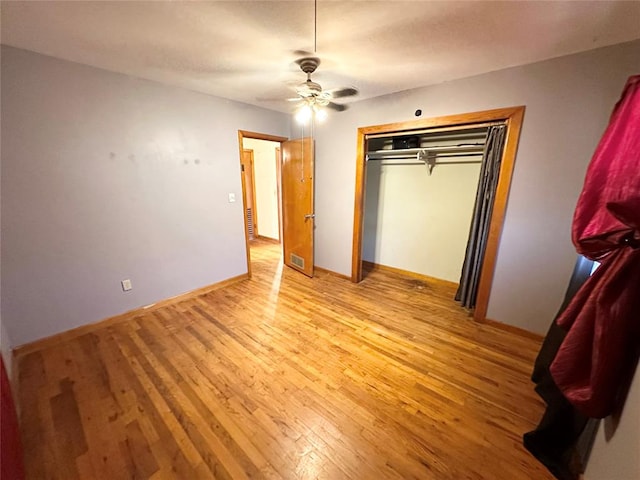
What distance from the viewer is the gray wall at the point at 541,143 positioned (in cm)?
171

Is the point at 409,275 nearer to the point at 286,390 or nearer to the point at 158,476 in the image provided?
the point at 286,390

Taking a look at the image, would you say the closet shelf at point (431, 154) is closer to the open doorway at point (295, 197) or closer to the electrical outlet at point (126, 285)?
the open doorway at point (295, 197)

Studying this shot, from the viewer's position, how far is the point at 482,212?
2389 mm

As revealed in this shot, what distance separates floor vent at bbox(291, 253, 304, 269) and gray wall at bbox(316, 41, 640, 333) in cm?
224

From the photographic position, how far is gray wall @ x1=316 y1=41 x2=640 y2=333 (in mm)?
1714

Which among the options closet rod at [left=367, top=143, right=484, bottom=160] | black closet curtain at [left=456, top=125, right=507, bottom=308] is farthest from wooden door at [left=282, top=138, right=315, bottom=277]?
black closet curtain at [left=456, top=125, right=507, bottom=308]

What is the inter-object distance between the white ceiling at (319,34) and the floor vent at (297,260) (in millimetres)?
2382

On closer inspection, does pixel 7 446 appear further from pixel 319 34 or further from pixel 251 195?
pixel 251 195

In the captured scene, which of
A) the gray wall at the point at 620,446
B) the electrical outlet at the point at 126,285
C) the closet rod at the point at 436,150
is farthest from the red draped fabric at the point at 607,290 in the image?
the electrical outlet at the point at 126,285

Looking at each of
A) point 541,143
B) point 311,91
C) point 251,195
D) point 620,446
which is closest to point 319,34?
point 311,91

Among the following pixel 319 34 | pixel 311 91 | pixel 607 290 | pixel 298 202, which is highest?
pixel 319 34

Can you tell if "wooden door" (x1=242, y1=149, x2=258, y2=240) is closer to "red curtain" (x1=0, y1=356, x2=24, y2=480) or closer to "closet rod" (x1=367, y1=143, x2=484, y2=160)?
"closet rod" (x1=367, y1=143, x2=484, y2=160)

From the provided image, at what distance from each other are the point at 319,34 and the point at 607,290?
1985 millimetres

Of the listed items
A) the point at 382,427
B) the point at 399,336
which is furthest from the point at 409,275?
the point at 382,427
